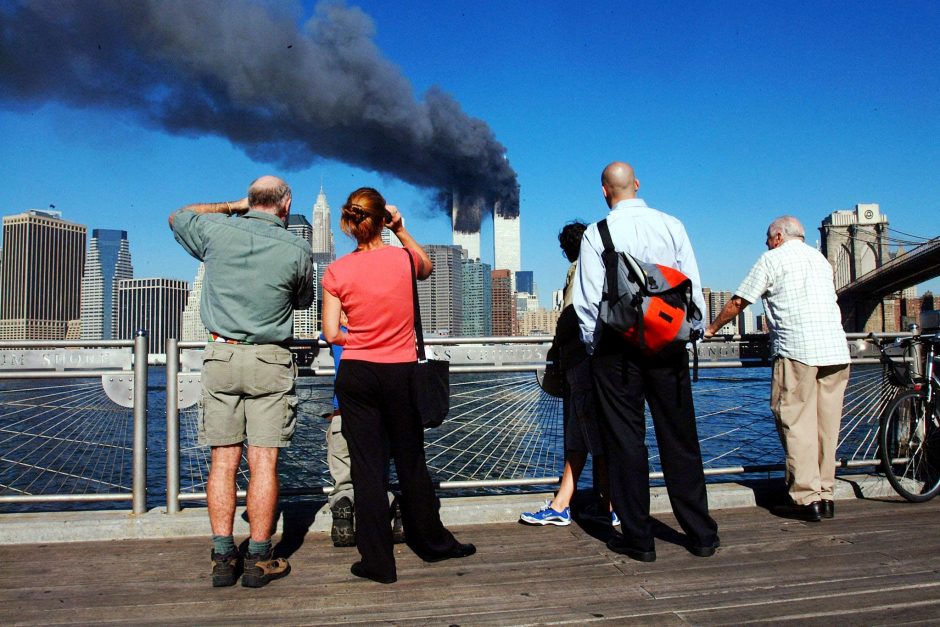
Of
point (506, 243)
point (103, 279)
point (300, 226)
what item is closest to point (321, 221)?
point (506, 243)

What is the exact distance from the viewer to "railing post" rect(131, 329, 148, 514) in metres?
3.48

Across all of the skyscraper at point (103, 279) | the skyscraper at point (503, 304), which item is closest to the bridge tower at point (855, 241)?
the skyscraper at point (503, 304)

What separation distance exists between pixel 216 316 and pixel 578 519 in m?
2.03

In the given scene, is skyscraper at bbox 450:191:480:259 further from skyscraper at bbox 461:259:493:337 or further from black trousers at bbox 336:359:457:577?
black trousers at bbox 336:359:457:577

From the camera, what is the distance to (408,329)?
283 centimetres

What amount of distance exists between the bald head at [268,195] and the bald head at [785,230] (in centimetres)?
262

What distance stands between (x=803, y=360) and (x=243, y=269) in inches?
111

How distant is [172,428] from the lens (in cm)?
360

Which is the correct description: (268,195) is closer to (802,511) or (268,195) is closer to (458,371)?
(458,371)

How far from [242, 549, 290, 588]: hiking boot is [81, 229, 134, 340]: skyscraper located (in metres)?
145

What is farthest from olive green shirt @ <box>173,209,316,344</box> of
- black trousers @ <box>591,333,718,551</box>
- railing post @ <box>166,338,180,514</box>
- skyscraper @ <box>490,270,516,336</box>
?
skyscraper @ <box>490,270,516,336</box>

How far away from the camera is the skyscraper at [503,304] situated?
4237 inches

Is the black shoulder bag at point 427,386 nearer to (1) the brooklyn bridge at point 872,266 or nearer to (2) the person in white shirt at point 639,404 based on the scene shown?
(2) the person in white shirt at point 639,404

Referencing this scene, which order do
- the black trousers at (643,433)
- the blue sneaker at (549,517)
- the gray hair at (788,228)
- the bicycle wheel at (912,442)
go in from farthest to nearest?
1. the bicycle wheel at (912,442)
2. the gray hair at (788,228)
3. the blue sneaker at (549,517)
4. the black trousers at (643,433)
